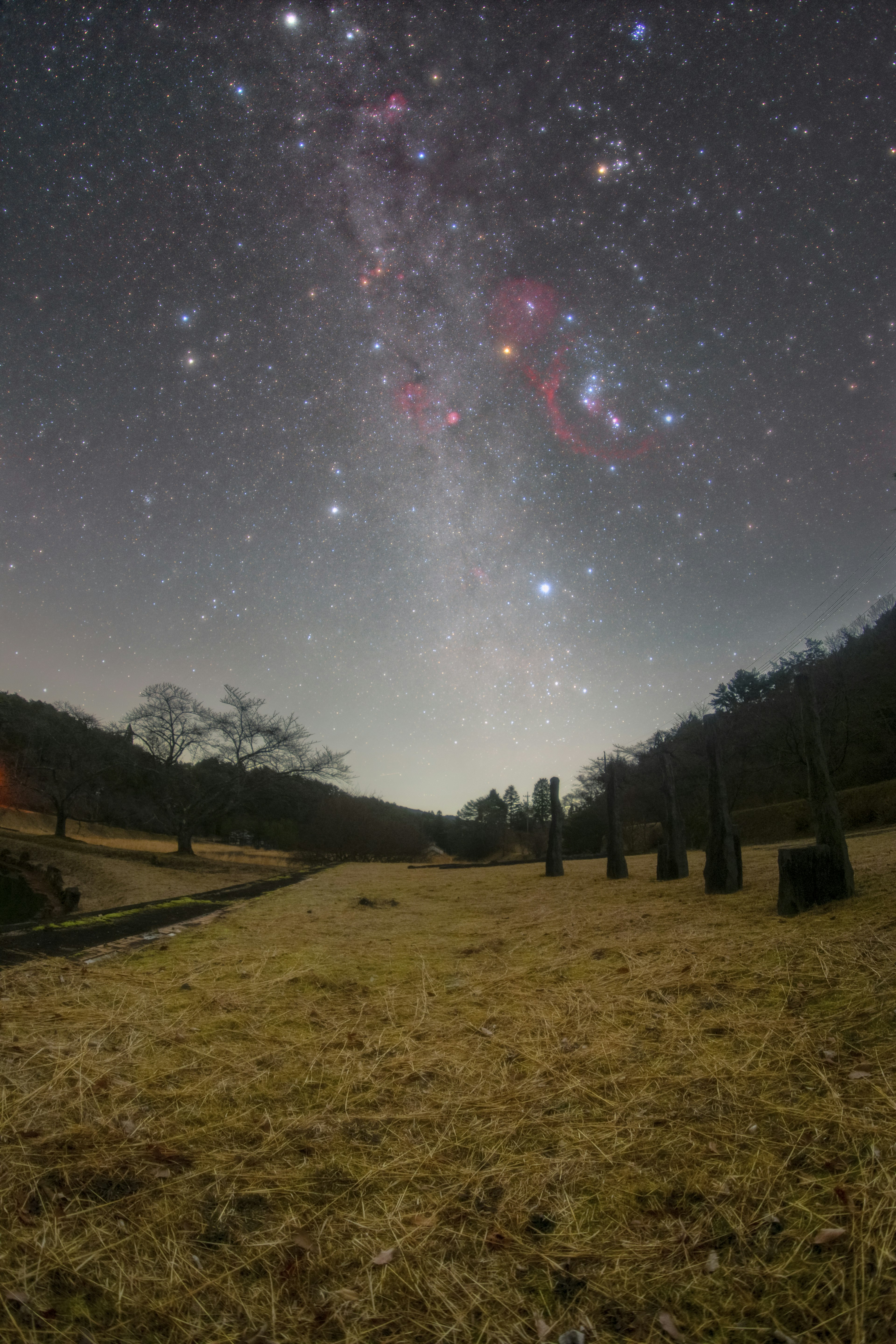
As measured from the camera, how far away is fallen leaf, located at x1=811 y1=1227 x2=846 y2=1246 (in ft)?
4.99

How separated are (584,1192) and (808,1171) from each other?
2.56 feet

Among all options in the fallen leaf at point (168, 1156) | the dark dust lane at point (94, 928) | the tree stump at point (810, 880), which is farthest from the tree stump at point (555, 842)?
the fallen leaf at point (168, 1156)

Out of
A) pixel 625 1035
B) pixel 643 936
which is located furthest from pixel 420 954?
pixel 625 1035

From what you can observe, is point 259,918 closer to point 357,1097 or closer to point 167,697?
point 357,1097

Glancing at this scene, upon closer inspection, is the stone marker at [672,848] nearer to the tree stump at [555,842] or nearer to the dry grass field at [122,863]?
the tree stump at [555,842]

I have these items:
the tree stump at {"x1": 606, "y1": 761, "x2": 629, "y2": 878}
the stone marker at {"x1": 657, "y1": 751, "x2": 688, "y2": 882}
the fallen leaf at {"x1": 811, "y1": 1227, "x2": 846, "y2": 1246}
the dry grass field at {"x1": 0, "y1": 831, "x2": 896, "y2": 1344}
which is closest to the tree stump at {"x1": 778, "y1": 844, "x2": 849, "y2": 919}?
the dry grass field at {"x1": 0, "y1": 831, "x2": 896, "y2": 1344}

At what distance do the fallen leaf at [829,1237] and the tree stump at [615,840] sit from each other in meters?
9.94

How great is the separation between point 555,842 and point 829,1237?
42.8 ft

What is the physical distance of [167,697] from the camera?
2827 cm

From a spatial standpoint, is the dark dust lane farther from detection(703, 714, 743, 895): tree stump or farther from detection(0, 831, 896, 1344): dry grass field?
detection(703, 714, 743, 895): tree stump

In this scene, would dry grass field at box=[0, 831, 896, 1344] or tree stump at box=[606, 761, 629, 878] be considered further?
tree stump at box=[606, 761, 629, 878]

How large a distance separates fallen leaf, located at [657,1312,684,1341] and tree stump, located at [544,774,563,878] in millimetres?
12413

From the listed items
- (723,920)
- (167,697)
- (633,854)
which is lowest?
(633,854)

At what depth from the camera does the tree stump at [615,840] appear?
11.4 meters
